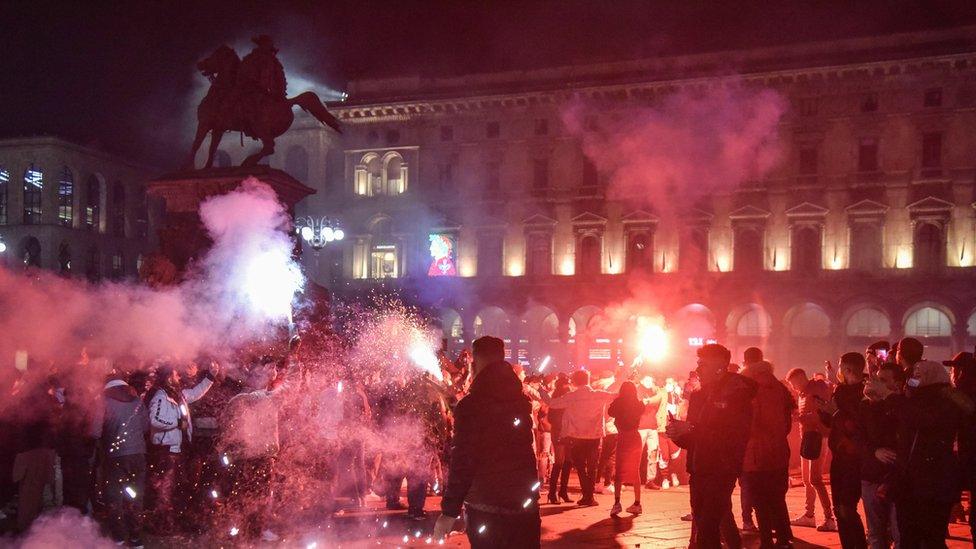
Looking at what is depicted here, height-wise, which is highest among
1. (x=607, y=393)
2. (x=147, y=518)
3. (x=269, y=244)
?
(x=269, y=244)

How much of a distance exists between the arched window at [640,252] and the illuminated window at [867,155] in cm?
945

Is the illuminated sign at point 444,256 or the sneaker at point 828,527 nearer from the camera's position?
the sneaker at point 828,527

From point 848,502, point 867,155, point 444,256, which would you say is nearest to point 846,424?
point 848,502

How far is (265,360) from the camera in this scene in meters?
9.31

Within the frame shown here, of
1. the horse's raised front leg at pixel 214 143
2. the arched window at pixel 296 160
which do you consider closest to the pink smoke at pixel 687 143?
the arched window at pixel 296 160

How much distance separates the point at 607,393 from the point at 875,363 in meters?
4.49

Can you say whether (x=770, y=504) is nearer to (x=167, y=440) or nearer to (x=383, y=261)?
(x=167, y=440)

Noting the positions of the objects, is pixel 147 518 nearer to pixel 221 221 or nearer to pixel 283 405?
pixel 283 405

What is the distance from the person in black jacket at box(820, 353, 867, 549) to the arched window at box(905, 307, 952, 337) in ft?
116

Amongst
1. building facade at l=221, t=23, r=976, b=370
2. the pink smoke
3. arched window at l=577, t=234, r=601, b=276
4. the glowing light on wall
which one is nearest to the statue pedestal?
the pink smoke

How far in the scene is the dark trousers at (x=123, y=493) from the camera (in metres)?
9.01

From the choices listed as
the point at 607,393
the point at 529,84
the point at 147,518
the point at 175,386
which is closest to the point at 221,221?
the point at 175,386

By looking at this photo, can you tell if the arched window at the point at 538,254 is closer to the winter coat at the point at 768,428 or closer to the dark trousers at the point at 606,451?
the dark trousers at the point at 606,451

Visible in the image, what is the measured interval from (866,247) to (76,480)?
37.3 metres
